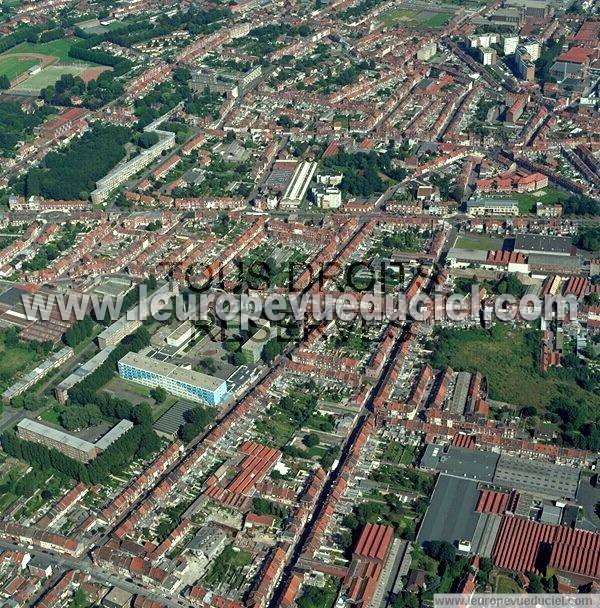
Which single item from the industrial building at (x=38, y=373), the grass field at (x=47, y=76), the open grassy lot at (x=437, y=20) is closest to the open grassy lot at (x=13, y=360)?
the industrial building at (x=38, y=373)

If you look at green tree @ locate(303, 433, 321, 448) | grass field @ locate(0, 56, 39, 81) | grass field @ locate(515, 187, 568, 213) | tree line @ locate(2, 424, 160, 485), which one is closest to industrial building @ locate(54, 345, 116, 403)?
tree line @ locate(2, 424, 160, 485)

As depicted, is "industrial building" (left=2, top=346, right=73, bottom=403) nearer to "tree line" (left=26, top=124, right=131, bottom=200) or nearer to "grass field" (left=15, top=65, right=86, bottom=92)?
"tree line" (left=26, top=124, right=131, bottom=200)

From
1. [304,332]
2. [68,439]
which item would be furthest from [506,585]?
[68,439]

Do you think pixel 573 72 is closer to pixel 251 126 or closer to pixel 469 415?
pixel 251 126

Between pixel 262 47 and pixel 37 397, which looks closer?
pixel 37 397

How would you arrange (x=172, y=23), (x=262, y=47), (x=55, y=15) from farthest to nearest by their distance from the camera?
(x=55, y=15)
(x=172, y=23)
(x=262, y=47)

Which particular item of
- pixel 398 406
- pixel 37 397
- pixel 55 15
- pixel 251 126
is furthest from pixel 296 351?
pixel 55 15

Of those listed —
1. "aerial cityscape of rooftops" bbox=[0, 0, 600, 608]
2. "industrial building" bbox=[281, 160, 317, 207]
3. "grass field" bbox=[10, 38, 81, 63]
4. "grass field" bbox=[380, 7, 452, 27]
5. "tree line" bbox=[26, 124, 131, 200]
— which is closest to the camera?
"aerial cityscape of rooftops" bbox=[0, 0, 600, 608]
